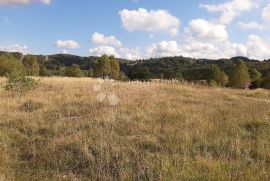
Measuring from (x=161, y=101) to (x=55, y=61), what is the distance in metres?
153

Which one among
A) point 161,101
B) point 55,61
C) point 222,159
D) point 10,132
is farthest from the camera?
point 55,61

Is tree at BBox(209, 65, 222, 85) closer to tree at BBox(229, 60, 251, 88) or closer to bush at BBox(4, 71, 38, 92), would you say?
tree at BBox(229, 60, 251, 88)

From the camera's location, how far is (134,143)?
7.79 meters

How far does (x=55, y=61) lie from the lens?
530 feet

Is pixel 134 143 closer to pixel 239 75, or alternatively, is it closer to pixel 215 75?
pixel 239 75

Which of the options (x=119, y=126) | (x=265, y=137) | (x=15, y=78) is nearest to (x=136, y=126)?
(x=119, y=126)

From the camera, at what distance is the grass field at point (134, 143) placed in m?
6.18

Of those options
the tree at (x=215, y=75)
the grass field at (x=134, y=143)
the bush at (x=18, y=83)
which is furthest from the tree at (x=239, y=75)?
the grass field at (x=134, y=143)

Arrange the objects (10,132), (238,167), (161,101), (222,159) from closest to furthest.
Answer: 1. (238,167)
2. (222,159)
3. (10,132)
4. (161,101)

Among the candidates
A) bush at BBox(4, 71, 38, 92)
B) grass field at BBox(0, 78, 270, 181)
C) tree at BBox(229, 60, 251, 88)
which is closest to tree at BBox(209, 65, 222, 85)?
tree at BBox(229, 60, 251, 88)

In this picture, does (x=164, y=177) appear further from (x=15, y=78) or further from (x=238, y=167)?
(x=15, y=78)

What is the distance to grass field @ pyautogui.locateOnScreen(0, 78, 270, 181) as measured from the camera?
618 cm

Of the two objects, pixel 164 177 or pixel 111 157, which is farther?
pixel 111 157

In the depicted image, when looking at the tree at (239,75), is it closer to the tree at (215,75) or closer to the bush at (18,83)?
the tree at (215,75)
